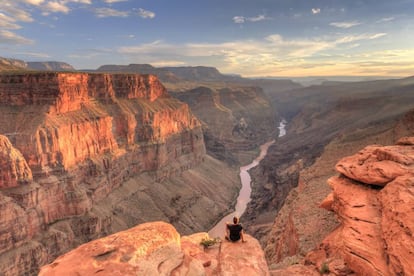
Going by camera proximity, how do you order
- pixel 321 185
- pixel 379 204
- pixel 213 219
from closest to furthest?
pixel 379 204
pixel 321 185
pixel 213 219

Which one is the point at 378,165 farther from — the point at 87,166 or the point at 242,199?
the point at 242,199

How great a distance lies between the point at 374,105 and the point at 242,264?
126m

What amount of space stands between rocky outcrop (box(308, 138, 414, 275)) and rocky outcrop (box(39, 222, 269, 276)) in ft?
14.5

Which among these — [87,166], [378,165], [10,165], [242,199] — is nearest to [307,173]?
[378,165]

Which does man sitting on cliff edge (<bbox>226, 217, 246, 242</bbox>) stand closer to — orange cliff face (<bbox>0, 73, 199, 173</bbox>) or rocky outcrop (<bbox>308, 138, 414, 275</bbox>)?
rocky outcrop (<bbox>308, 138, 414, 275</bbox>)

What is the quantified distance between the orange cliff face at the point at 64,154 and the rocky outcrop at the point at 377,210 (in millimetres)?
34220

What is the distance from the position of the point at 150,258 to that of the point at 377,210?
1048 centimetres

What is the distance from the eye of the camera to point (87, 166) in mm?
52719

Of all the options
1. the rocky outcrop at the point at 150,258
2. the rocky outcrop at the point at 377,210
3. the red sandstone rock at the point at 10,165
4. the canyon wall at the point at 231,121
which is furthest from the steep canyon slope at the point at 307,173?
the red sandstone rock at the point at 10,165

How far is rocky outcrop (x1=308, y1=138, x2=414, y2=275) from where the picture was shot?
13078 millimetres

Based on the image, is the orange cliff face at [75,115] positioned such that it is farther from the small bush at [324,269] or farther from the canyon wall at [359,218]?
the small bush at [324,269]

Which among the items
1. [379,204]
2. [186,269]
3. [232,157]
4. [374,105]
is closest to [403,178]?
[379,204]

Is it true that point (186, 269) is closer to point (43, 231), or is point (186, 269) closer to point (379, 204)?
point (379, 204)

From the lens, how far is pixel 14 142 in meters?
42.6
